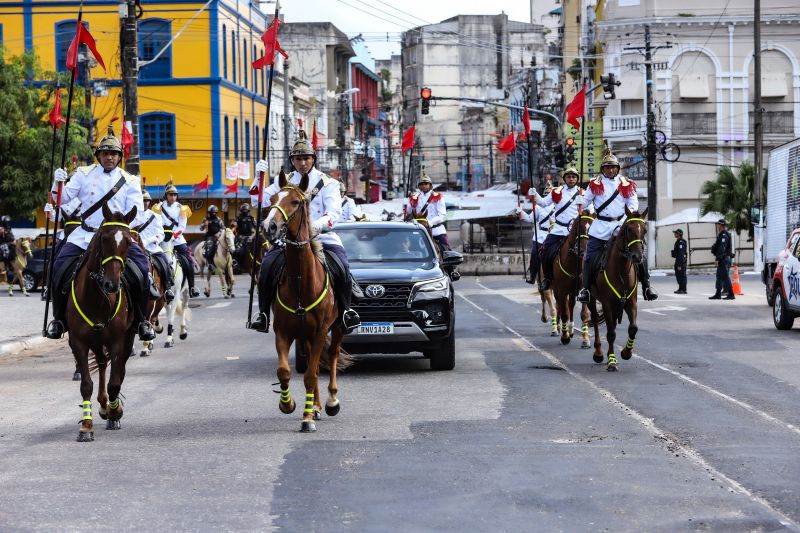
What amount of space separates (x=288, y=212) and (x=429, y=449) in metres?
2.35

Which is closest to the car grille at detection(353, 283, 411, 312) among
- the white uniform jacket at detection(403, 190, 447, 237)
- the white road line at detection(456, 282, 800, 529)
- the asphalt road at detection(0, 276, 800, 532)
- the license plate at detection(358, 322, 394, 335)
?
the license plate at detection(358, 322, 394, 335)

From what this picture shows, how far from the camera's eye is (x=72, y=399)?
48.2ft

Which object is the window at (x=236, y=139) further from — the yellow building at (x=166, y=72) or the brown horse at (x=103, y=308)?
the brown horse at (x=103, y=308)

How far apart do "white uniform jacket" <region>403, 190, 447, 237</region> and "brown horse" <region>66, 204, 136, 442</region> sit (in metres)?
14.4

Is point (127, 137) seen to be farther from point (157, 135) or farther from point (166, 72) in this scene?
point (166, 72)

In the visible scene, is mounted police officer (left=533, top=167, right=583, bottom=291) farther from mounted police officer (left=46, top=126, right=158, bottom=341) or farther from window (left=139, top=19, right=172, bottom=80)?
window (left=139, top=19, right=172, bottom=80)

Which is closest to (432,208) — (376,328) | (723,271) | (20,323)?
(20,323)

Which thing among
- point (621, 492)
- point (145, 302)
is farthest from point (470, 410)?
point (621, 492)

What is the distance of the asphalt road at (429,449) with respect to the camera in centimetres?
813

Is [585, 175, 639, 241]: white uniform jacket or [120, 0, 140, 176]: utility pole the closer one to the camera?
[585, 175, 639, 241]: white uniform jacket

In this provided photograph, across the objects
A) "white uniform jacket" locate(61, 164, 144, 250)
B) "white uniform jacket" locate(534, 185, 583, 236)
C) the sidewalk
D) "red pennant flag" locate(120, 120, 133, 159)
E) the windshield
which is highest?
"red pennant flag" locate(120, 120, 133, 159)

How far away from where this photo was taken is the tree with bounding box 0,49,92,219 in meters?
49.3

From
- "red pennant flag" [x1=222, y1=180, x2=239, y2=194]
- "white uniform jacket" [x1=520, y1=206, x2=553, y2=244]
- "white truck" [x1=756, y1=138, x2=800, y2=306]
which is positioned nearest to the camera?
"white uniform jacket" [x1=520, y1=206, x2=553, y2=244]

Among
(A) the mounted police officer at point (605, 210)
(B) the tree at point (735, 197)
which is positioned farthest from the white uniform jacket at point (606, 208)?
(B) the tree at point (735, 197)
